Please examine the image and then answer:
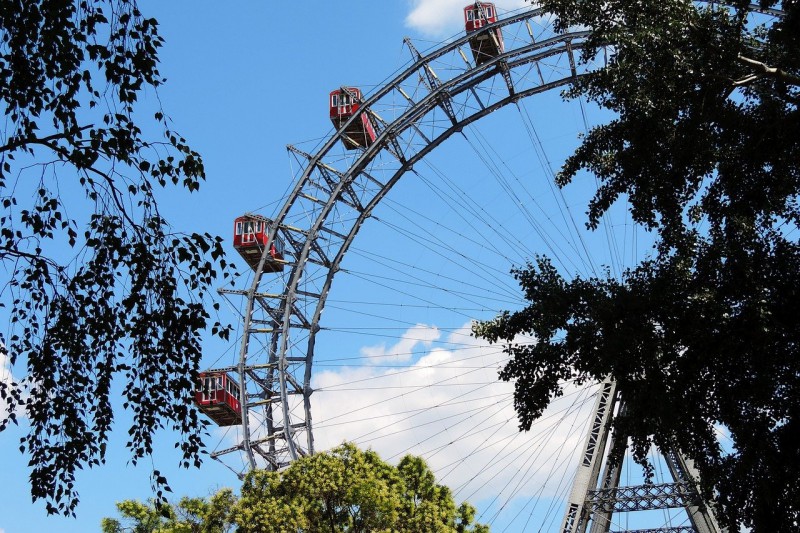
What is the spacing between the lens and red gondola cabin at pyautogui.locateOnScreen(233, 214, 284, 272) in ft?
144

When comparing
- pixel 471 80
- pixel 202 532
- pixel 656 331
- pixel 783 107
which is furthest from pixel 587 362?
pixel 471 80

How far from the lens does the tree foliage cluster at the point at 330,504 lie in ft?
105

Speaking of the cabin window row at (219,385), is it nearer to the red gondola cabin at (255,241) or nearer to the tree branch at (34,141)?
the red gondola cabin at (255,241)

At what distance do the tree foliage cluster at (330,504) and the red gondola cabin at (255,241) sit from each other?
40.1ft

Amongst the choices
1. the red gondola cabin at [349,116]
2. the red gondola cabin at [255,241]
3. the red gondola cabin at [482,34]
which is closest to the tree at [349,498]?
the red gondola cabin at [255,241]

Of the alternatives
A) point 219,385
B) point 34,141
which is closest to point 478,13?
point 219,385

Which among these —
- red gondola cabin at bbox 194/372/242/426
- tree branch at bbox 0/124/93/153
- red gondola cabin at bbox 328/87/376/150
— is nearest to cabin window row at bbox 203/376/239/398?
red gondola cabin at bbox 194/372/242/426

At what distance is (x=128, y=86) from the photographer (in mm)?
10438

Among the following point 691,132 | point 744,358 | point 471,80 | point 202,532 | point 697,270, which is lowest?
point 744,358

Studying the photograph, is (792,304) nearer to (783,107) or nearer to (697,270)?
(697,270)

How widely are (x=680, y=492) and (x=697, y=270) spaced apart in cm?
1960

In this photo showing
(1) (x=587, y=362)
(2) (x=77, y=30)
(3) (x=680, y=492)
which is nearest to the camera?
(2) (x=77, y=30)

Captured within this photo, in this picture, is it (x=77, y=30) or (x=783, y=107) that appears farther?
(x=783, y=107)

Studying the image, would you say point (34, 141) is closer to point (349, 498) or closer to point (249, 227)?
point (349, 498)
